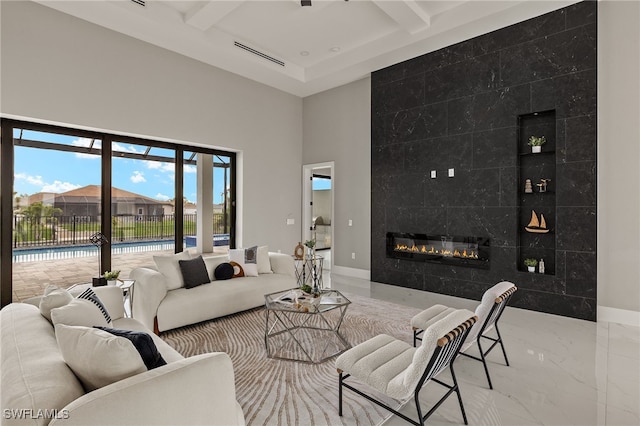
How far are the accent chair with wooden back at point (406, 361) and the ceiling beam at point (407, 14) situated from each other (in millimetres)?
4004

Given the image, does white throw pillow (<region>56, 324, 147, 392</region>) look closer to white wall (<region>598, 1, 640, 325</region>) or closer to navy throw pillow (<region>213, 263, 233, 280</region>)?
navy throw pillow (<region>213, 263, 233, 280</region>)

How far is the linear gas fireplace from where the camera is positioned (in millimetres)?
5023

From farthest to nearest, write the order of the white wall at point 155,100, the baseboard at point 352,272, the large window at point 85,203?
the baseboard at point 352,272, the large window at point 85,203, the white wall at point 155,100

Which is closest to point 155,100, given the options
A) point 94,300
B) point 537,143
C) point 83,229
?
point 83,229

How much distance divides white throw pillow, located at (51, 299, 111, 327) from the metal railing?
3.25 m

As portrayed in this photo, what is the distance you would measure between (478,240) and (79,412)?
503cm

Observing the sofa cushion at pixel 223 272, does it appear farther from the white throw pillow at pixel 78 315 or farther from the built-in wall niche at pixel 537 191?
the built-in wall niche at pixel 537 191

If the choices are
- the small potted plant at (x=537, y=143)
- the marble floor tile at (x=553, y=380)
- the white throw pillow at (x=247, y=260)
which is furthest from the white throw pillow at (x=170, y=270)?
the small potted plant at (x=537, y=143)

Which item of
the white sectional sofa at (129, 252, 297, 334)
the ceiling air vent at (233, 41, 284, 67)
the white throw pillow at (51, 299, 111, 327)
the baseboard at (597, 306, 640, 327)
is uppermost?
the ceiling air vent at (233, 41, 284, 67)

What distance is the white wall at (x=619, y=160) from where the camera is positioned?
393 cm

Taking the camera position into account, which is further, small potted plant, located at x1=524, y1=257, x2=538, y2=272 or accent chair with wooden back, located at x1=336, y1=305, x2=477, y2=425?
small potted plant, located at x1=524, y1=257, x2=538, y2=272

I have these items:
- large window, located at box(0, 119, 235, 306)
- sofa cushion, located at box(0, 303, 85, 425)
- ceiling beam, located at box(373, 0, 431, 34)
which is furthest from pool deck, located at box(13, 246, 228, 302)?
ceiling beam, located at box(373, 0, 431, 34)

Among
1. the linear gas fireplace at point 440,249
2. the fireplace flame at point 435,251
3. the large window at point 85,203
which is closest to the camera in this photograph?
the large window at point 85,203

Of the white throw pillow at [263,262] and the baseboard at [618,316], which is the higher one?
the white throw pillow at [263,262]
